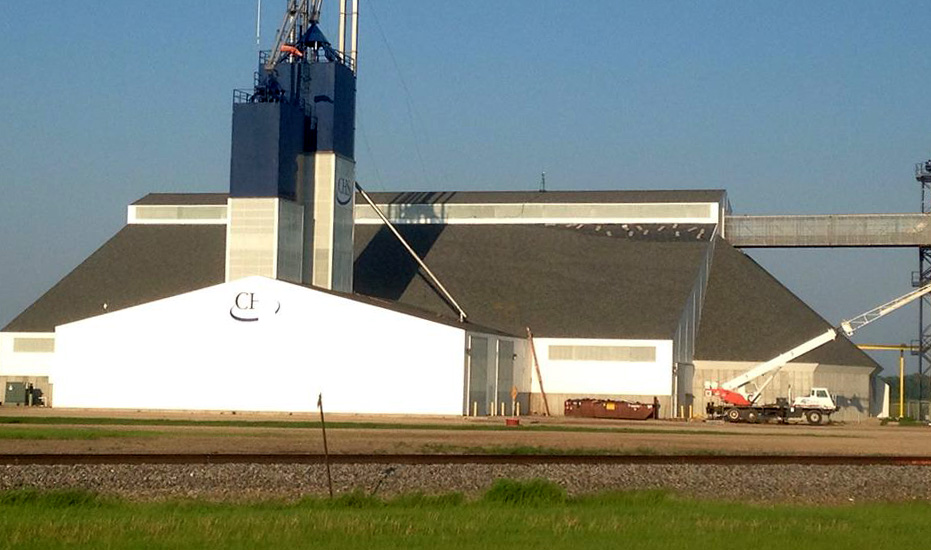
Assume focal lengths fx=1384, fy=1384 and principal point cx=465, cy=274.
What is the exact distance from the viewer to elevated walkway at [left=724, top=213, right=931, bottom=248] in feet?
267

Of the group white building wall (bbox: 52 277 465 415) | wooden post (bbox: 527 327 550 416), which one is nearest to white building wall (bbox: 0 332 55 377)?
white building wall (bbox: 52 277 465 415)

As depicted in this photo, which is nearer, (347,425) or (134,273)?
(347,425)

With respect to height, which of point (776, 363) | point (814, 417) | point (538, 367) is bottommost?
point (814, 417)

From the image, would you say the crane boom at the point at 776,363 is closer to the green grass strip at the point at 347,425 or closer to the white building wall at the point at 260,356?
the green grass strip at the point at 347,425

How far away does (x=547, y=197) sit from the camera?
280 feet

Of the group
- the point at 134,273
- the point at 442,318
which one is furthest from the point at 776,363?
the point at 134,273

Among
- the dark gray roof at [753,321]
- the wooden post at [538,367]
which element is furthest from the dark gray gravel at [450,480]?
the dark gray roof at [753,321]

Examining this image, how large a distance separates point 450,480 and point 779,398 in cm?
4438

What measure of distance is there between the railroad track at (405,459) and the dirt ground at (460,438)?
17.2ft

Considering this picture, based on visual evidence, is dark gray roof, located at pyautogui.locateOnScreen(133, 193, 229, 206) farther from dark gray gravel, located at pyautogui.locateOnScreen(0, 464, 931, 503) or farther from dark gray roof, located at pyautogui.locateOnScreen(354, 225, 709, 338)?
dark gray gravel, located at pyautogui.locateOnScreen(0, 464, 931, 503)

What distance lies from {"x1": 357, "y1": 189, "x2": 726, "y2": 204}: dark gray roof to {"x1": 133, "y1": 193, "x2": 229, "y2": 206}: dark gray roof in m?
10.1

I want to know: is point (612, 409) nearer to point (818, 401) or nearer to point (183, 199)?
point (818, 401)

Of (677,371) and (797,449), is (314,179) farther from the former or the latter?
(797,449)

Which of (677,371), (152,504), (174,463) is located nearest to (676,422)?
(677,371)
